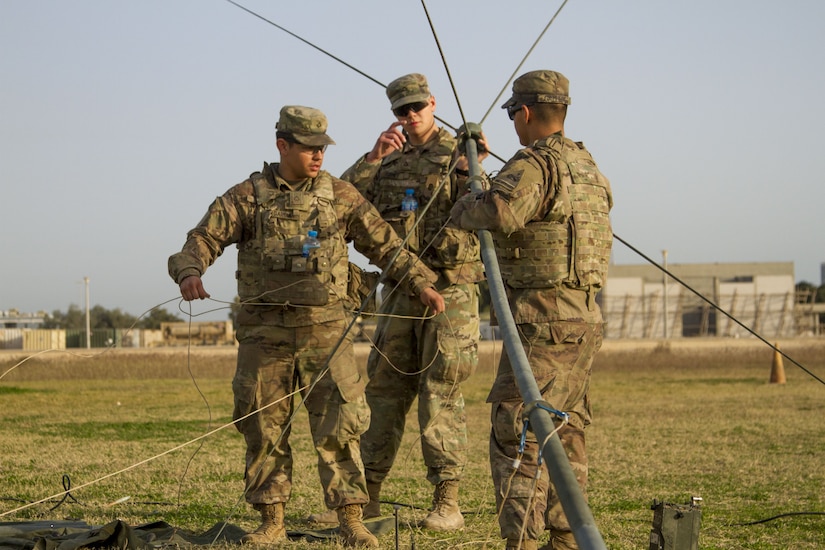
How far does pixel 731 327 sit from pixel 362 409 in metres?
70.0

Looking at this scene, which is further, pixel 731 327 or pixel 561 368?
pixel 731 327

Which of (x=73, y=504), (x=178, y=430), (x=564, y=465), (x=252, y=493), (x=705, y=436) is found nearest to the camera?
(x=564, y=465)

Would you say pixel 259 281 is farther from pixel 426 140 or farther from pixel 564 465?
pixel 564 465

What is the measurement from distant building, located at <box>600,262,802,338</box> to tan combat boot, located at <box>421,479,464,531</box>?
212 feet

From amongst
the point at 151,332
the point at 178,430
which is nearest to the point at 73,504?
the point at 178,430

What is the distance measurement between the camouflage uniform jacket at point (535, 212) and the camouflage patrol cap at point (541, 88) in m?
0.21

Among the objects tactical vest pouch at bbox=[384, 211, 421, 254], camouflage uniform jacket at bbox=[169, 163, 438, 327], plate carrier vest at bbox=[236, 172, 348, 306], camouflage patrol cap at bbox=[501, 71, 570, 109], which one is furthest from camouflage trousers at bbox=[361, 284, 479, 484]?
camouflage patrol cap at bbox=[501, 71, 570, 109]

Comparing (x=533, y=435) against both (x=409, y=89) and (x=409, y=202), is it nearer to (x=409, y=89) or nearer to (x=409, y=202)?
(x=409, y=202)

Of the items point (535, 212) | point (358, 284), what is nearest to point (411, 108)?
point (358, 284)

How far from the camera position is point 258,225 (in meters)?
6.62

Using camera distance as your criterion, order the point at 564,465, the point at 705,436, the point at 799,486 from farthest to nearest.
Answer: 1. the point at 705,436
2. the point at 799,486
3. the point at 564,465

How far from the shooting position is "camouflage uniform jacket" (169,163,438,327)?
6.58 metres

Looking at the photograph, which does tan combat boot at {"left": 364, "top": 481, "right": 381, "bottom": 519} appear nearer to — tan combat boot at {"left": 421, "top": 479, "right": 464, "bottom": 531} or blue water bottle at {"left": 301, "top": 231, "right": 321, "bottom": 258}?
tan combat boot at {"left": 421, "top": 479, "right": 464, "bottom": 531}

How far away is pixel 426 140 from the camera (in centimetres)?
766
